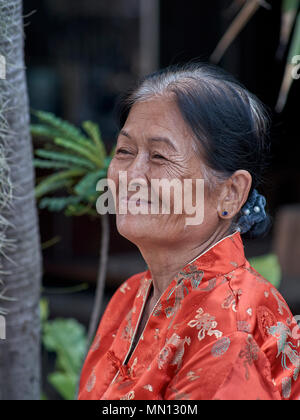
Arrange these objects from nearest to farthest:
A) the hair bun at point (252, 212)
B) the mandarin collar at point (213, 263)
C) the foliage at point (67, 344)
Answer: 1. the mandarin collar at point (213, 263)
2. the hair bun at point (252, 212)
3. the foliage at point (67, 344)

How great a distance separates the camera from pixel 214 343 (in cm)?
125

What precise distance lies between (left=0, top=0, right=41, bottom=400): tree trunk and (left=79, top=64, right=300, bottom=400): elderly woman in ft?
1.62

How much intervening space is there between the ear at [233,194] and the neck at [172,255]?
0.20 feet

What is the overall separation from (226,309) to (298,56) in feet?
3.68

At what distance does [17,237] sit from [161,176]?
760mm

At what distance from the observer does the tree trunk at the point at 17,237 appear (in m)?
1.93

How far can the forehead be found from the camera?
4.66ft

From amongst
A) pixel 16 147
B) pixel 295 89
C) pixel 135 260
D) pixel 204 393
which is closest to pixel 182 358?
pixel 204 393

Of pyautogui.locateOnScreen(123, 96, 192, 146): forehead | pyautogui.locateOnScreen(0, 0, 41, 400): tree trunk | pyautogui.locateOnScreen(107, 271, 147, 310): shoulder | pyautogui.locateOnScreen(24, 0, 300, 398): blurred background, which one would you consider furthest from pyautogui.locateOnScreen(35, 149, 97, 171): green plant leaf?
pyautogui.locateOnScreen(24, 0, 300, 398): blurred background

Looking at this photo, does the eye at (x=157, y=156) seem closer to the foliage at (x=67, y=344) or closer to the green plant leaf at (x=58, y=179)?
the green plant leaf at (x=58, y=179)

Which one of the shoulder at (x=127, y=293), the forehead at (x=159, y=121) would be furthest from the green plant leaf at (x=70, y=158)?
the forehead at (x=159, y=121)

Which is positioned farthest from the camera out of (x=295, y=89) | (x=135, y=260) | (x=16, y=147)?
(x=295, y=89)

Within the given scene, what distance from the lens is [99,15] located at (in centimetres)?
647
